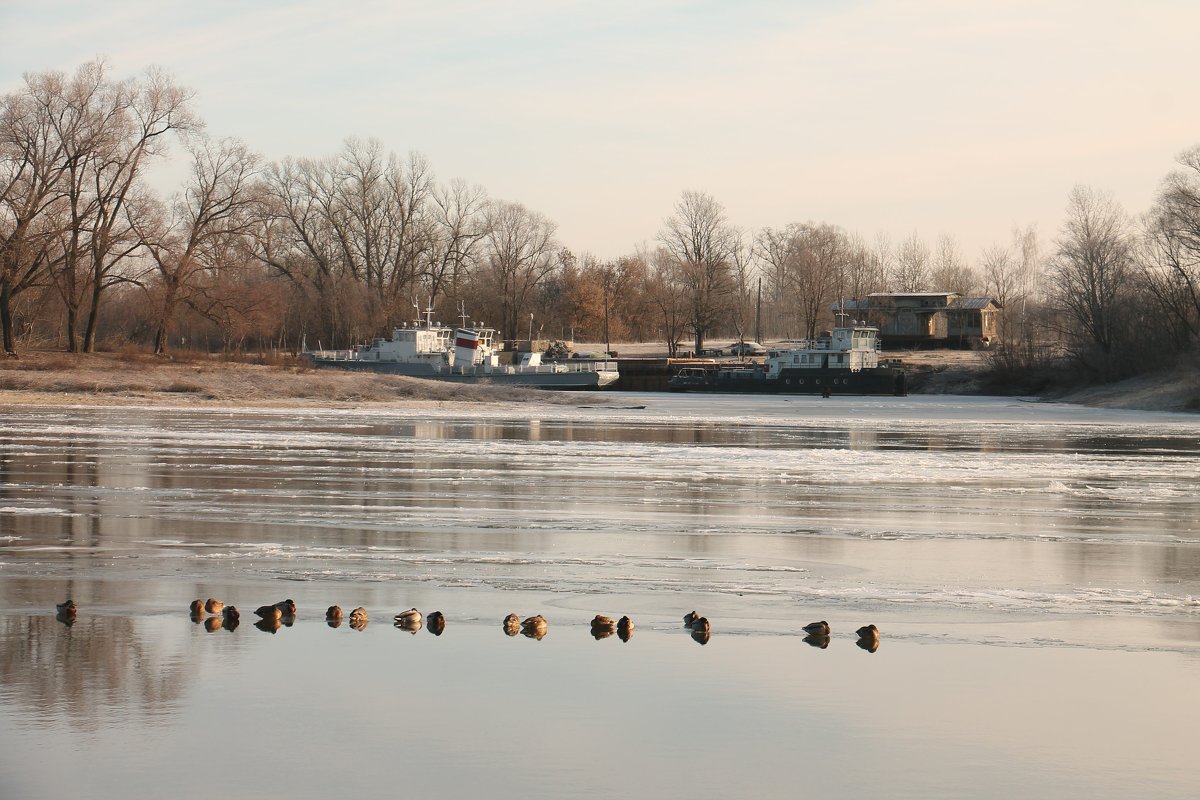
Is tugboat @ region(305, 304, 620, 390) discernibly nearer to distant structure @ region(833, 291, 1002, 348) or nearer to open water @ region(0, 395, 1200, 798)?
distant structure @ region(833, 291, 1002, 348)

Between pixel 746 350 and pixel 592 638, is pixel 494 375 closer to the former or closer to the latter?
pixel 746 350

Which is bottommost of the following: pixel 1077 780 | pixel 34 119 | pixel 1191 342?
pixel 1077 780

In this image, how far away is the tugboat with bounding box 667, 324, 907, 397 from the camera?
81.2 meters

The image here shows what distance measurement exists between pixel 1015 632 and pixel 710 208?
349ft

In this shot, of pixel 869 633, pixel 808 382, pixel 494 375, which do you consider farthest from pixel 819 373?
pixel 869 633

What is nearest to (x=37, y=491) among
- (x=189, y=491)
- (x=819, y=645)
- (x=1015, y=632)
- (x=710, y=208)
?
(x=189, y=491)

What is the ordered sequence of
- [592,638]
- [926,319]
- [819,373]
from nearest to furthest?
→ [592,638], [819,373], [926,319]

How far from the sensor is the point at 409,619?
1073cm

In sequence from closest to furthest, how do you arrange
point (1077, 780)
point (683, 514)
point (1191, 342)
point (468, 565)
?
1. point (1077, 780)
2. point (468, 565)
3. point (683, 514)
4. point (1191, 342)

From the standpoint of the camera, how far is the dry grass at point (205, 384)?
47.7m

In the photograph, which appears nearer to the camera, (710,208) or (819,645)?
(819,645)

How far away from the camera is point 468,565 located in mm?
13383

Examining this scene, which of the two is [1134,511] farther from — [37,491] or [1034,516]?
[37,491]

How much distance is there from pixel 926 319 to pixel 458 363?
4737 cm
